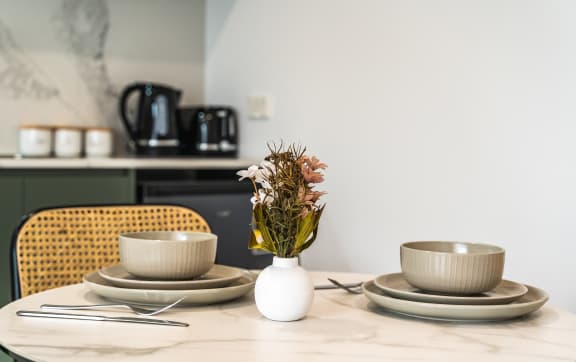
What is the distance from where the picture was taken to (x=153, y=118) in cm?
304

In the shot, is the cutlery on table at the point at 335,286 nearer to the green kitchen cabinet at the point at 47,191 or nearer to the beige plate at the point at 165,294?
the beige plate at the point at 165,294

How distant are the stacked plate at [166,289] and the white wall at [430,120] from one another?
1.07m

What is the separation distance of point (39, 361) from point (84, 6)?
2.63 m

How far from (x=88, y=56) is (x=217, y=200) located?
937mm

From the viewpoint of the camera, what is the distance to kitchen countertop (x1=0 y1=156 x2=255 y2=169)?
256 centimetres

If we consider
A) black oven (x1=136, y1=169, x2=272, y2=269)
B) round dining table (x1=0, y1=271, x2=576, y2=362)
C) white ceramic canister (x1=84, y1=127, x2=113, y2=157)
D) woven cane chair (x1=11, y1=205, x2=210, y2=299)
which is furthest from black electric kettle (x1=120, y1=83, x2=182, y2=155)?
round dining table (x1=0, y1=271, x2=576, y2=362)

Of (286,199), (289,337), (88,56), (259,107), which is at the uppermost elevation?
(88,56)

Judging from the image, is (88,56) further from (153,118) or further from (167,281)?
(167,281)

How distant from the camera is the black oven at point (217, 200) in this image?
2729mm

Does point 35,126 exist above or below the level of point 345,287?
above

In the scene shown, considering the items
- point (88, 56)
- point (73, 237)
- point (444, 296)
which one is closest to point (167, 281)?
point (444, 296)

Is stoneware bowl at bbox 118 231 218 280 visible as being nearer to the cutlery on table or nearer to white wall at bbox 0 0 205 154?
the cutlery on table

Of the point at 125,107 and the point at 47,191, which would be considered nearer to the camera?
the point at 47,191

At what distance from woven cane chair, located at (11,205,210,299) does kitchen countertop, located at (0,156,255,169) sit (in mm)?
1019
